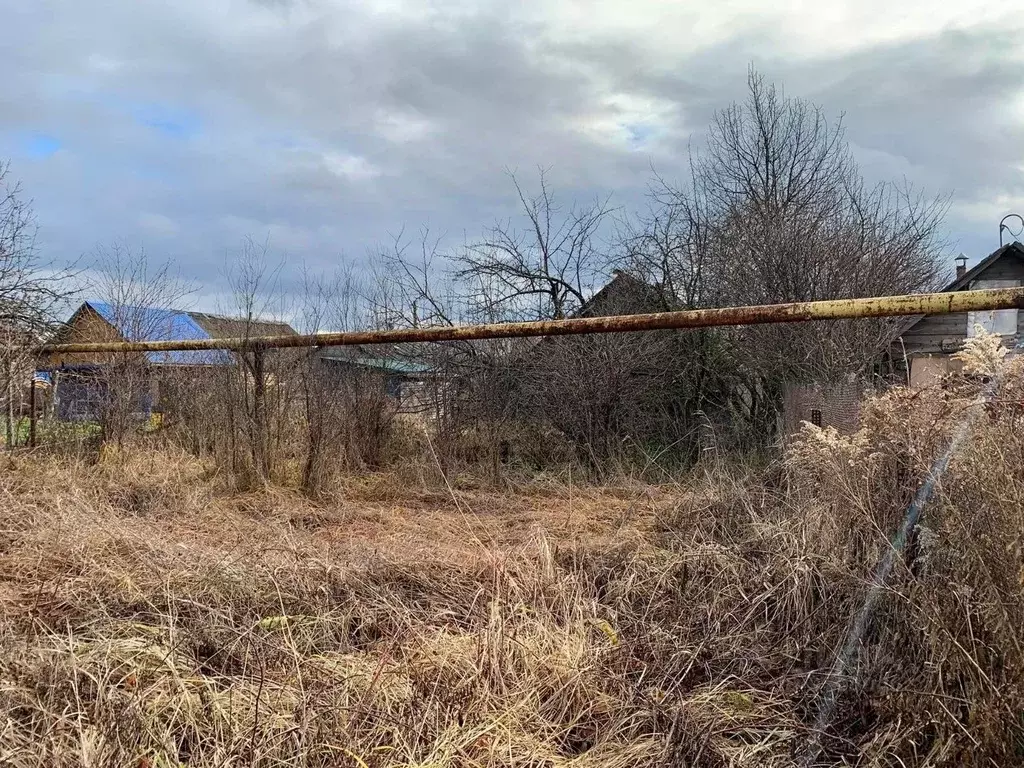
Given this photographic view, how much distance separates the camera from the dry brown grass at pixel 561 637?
2.27 meters

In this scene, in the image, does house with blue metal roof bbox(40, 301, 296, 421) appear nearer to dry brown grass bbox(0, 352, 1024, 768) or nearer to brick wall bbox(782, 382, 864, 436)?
dry brown grass bbox(0, 352, 1024, 768)

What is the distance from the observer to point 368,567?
4000mm

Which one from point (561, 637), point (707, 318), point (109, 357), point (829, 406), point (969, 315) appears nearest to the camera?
point (561, 637)

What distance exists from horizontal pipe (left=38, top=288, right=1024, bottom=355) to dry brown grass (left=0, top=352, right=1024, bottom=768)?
1.01 m

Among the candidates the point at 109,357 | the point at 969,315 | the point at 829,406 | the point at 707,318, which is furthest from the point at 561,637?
the point at 969,315

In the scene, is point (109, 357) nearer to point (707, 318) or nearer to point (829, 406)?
point (707, 318)

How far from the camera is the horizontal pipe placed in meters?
3.95

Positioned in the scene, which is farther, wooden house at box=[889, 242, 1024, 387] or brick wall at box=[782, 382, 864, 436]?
wooden house at box=[889, 242, 1024, 387]

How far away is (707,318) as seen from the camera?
4723mm

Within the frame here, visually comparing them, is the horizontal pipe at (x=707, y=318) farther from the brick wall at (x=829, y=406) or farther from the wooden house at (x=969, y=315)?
the wooden house at (x=969, y=315)

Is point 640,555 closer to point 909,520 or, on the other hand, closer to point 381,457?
point 909,520

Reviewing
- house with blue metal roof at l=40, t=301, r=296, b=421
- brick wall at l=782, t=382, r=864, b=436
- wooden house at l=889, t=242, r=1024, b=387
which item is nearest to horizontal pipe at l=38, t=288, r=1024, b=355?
house with blue metal roof at l=40, t=301, r=296, b=421

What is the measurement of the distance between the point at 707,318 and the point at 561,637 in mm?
2527

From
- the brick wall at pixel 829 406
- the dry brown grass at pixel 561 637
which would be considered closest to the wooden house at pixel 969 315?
the brick wall at pixel 829 406
